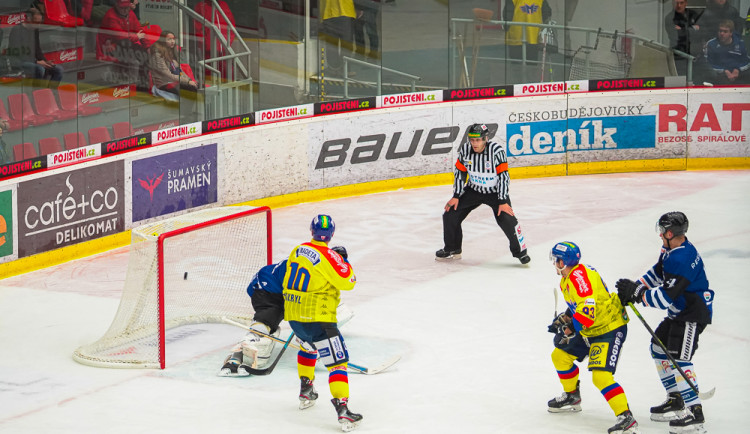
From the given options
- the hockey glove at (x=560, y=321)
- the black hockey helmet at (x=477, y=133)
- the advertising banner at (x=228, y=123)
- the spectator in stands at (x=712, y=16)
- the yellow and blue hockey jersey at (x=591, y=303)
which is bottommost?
the hockey glove at (x=560, y=321)

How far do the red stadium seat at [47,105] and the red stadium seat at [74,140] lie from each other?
0.18m

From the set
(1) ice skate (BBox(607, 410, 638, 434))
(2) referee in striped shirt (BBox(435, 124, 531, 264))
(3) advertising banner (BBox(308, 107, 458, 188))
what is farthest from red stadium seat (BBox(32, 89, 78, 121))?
(1) ice skate (BBox(607, 410, 638, 434))

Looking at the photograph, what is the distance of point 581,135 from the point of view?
15.5 metres

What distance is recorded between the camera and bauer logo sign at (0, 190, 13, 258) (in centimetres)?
1079

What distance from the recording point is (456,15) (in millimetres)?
15141

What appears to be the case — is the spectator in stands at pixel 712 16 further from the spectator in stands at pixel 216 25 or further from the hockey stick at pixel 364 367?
the hockey stick at pixel 364 367

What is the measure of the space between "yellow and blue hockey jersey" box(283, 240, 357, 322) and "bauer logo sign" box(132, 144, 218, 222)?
5.30 metres

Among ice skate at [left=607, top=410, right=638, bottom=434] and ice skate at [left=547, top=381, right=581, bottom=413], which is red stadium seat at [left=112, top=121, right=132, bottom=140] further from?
ice skate at [left=607, top=410, right=638, bottom=434]

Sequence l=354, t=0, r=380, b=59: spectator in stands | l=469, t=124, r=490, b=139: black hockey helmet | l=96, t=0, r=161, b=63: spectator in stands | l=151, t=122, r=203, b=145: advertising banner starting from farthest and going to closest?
l=354, t=0, r=380, b=59: spectator in stands, l=151, t=122, r=203, b=145: advertising banner, l=96, t=0, r=161, b=63: spectator in stands, l=469, t=124, r=490, b=139: black hockey helmet

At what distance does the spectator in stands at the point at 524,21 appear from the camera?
15.3 m

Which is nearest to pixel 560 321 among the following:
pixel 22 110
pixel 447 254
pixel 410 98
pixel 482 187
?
pixel 482 187

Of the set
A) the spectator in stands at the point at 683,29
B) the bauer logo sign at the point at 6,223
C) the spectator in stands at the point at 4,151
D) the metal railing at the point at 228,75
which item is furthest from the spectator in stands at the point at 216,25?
the spectator in stands at the point at 683,29

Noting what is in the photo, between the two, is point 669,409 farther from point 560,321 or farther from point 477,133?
point 477,133

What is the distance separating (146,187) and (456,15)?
16.3ft
